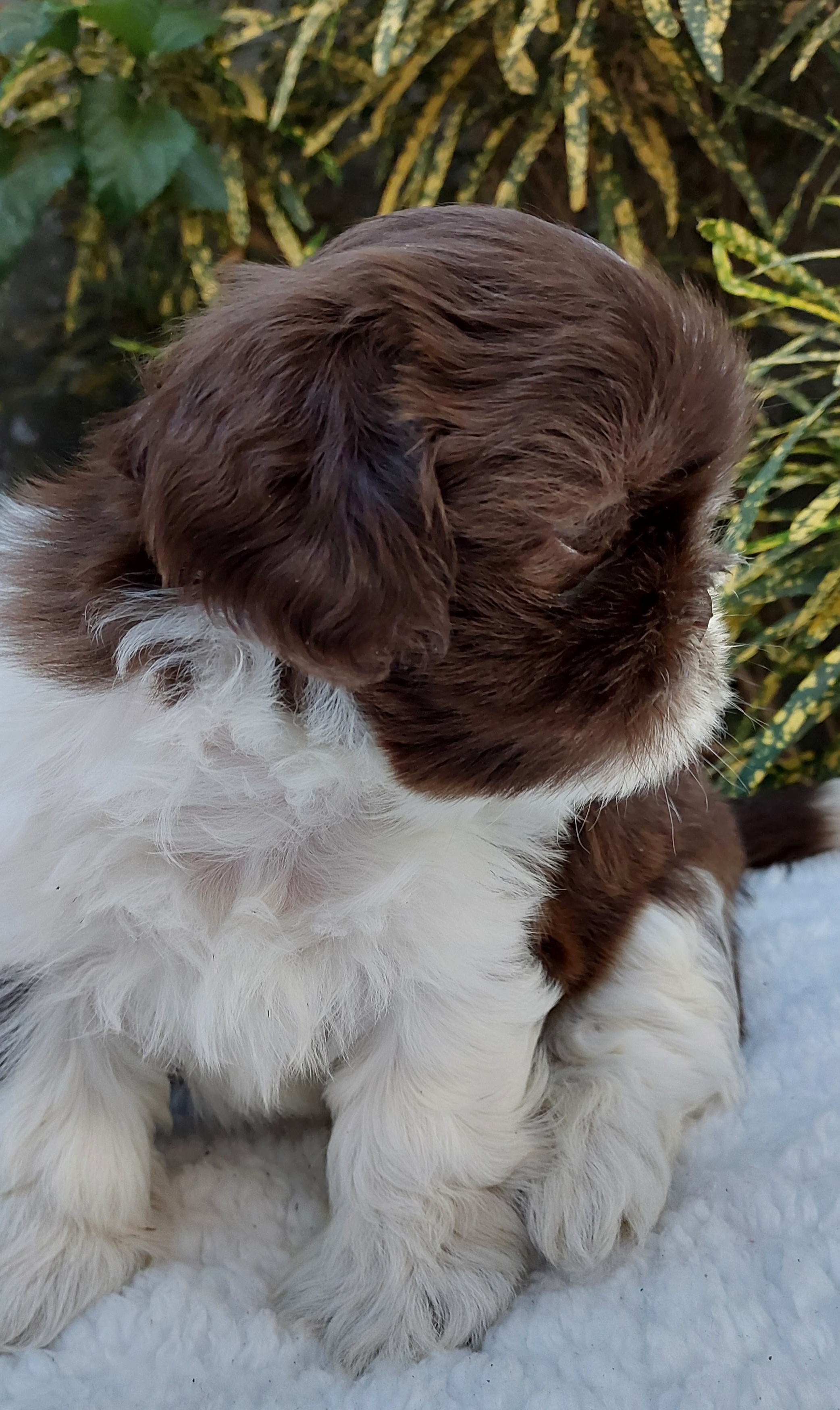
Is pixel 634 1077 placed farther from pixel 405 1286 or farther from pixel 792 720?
pixel 792 720

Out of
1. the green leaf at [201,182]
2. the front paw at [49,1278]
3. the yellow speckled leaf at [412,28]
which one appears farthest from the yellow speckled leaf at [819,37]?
the front paw at [49,1278]

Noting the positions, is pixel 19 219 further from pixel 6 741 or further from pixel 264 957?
pixel 264 957

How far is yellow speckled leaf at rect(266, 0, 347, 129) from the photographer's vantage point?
1.96 metres

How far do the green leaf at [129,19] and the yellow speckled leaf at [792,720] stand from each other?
164cm

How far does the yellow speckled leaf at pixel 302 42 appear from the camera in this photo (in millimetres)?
1960

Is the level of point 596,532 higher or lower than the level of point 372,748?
higher

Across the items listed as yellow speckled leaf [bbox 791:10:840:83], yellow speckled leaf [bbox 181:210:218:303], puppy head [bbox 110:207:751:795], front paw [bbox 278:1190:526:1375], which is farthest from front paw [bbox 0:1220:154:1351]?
yellow speckled leaf [bbox 791:10:840:83]

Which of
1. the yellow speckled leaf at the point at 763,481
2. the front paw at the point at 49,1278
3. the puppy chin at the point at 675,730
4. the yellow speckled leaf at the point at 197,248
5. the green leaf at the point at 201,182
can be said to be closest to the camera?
the puppy chin at the point at 675,730

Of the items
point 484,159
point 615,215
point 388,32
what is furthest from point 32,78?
point 615,215

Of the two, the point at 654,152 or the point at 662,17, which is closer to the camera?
the point at 662,17

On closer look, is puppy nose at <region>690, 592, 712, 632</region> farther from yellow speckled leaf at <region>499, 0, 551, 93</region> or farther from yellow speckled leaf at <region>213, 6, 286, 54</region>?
yellow speckled leaf at <region>213, 6, 286, 54</region>

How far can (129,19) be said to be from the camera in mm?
1907

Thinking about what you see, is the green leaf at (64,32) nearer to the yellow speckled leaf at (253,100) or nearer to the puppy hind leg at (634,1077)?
the yellow speckled leaf at (253,100)

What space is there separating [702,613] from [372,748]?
300 mm
